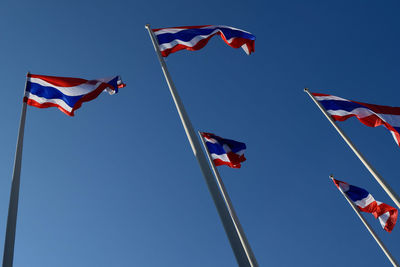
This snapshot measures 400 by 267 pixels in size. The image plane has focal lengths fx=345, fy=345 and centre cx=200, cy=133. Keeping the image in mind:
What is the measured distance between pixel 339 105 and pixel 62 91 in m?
12.0

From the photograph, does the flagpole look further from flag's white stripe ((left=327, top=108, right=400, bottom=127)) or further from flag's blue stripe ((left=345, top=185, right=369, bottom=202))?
flag's blue stripe ((left=345, top=185, right=369, bottom=202))

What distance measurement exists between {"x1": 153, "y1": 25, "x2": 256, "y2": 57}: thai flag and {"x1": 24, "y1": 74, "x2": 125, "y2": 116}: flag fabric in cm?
243

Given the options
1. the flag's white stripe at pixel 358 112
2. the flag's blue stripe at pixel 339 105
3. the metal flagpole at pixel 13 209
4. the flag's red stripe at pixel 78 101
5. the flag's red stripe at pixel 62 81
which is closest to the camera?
the metal flagpole at pixel 13 209

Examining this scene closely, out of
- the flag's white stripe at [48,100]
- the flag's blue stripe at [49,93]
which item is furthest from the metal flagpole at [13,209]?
the flag's blue stripe at [49,93]

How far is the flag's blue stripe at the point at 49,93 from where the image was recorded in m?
11.9

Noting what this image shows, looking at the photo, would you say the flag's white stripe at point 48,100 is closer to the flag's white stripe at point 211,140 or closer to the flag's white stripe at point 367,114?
the flag's white stripe at point 211,140

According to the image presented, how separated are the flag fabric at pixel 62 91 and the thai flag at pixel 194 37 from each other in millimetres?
2429

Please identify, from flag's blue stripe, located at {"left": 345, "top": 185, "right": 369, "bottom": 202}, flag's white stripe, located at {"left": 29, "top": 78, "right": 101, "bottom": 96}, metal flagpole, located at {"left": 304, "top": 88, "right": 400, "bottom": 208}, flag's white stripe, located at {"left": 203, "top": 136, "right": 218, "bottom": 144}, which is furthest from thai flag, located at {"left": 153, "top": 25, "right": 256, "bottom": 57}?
flag's blue stripe, located at {"left": 345, "top": 185, "right": 369, "bottom": 202}

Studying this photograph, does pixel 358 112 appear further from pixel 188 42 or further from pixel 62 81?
pixel 62 81

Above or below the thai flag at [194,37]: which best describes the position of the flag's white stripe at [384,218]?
below

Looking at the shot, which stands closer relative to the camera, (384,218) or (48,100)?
(48,100)

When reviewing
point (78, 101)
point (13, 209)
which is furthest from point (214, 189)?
point (78, 101)

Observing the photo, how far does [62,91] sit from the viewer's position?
39.3ft

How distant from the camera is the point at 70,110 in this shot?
1187 centimetres
